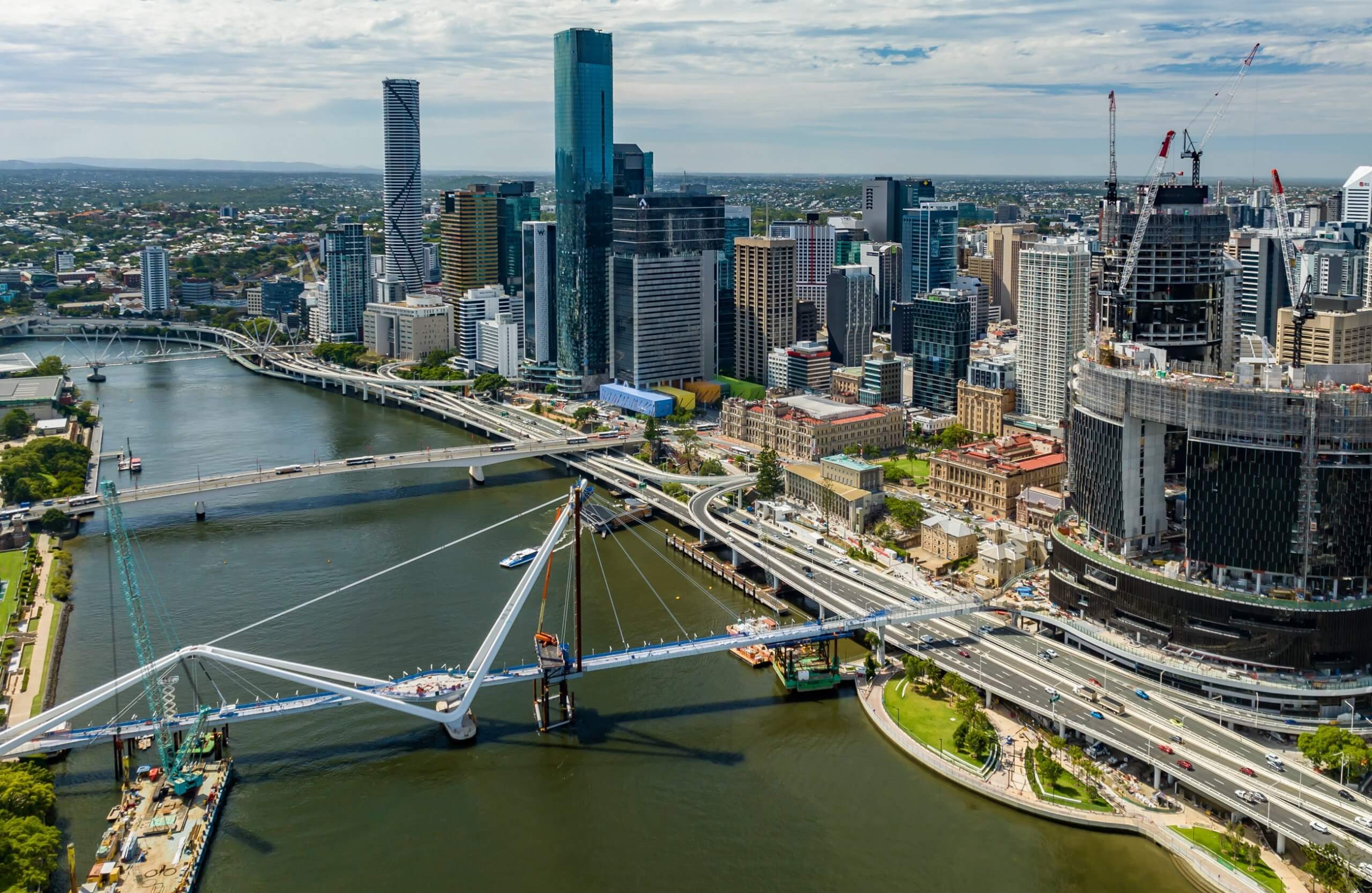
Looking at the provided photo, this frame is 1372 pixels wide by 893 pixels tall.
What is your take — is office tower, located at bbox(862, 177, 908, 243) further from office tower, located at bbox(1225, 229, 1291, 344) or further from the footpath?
the footpath

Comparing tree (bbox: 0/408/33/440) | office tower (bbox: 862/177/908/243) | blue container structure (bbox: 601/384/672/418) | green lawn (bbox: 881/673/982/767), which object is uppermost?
office tower (bbox: 862/177/908/243)

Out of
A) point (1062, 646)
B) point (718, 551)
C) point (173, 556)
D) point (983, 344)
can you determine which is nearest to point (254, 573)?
point (173, 556)

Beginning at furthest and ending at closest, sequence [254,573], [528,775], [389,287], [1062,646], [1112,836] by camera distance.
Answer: [389,287], [254,573], [1062,646], [528,775], [1112,836]

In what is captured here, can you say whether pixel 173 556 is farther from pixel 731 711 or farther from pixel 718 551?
pixel 731 711

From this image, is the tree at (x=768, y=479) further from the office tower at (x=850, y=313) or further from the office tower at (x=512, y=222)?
the office tower at (x=512, y=222)

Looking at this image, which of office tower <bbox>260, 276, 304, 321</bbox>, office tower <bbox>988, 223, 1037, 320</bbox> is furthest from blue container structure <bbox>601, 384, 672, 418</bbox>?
office tower <bbox>260, 276, 304, 321</bbox>

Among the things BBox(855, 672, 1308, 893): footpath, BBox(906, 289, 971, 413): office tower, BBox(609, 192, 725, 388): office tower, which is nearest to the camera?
BBox(855, 672, 1308, 893): footpath

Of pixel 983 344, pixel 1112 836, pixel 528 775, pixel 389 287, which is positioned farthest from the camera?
pixel 389 287
